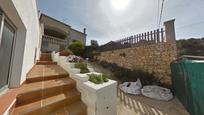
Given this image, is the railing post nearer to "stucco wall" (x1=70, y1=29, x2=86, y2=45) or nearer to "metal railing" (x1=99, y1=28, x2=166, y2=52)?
"metal railing" (x1=99, y1=28, x2=166, y2=52)

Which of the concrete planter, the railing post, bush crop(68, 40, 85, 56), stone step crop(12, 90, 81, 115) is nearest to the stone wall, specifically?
the railing post

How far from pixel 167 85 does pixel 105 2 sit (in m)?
5.10

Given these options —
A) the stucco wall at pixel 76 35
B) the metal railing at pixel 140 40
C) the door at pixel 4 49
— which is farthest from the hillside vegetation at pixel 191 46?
the door at pixel 4 49

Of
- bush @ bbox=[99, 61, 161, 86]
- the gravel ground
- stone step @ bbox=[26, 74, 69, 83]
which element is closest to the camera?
stone step @ bbox=[26, 74, 69, 83]

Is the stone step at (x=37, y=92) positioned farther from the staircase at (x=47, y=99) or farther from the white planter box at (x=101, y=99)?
the white planter box at (x=101, y=99)

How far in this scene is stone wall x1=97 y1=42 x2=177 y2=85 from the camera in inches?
216

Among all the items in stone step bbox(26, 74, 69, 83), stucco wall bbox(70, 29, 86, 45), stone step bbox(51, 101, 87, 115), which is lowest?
stone step bbox(51, 101, 87, 115)

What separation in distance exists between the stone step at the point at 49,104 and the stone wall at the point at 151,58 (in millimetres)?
4773

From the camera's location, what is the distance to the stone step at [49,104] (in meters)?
1.88

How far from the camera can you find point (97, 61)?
32.3ft

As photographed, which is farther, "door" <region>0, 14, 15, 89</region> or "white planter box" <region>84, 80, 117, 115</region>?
"white planter box" <region>84, 80, 117, 115</region>

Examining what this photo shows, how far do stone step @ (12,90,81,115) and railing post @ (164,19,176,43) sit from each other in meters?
5.25

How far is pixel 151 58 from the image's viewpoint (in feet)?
20.3

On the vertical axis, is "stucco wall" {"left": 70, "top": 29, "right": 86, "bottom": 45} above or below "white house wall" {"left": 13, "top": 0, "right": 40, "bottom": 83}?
above
